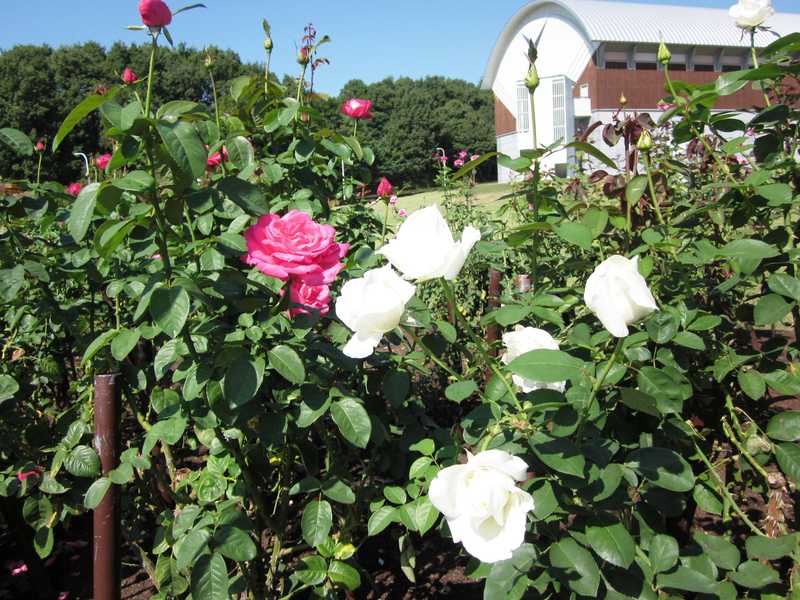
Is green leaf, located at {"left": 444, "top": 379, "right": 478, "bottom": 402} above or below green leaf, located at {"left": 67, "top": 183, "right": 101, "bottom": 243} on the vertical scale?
below

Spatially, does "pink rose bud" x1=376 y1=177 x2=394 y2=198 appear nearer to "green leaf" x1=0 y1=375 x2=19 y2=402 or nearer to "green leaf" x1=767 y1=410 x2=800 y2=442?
"green leaf" x1=0 y1=375 x2=19 y2=402

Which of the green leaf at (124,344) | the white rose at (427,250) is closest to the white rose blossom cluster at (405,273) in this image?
the white rose at (427,250)

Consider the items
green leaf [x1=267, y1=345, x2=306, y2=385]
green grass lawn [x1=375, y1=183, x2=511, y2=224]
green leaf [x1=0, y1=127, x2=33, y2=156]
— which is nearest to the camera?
green leaf [x1=267, y1=345, x2=306, y2=385]

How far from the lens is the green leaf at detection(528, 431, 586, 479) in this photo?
2.26ft

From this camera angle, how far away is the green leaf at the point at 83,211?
79 centimetres

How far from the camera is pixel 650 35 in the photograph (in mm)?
23188

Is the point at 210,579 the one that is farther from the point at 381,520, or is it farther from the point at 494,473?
the point at 494,473

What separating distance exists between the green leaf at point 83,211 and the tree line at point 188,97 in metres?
22.2

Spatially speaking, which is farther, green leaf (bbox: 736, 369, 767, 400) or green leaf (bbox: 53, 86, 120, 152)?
green leaf (bbox: 736, 369, 767, 400)

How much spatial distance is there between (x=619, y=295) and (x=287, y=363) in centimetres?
53

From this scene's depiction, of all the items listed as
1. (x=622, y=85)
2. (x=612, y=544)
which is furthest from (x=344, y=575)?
(x=622, y=85)

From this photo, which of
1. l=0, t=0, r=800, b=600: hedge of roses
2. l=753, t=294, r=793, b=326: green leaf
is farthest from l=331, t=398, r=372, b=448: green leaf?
l=753, t=294, r=793, b=326: green leaf

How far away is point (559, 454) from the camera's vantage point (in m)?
0.71

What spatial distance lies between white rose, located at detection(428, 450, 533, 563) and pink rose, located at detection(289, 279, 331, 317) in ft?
1.63
